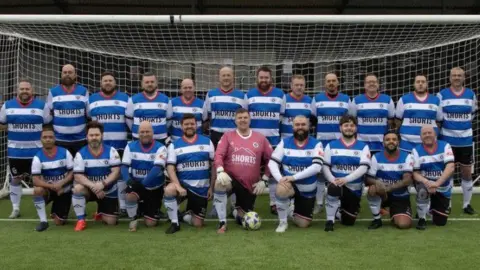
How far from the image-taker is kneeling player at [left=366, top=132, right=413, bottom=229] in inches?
180

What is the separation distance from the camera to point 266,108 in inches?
A: 208

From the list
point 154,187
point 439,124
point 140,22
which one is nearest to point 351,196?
point 439,124

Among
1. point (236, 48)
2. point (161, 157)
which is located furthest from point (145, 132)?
point (236, 48)

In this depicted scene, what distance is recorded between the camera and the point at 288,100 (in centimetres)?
541

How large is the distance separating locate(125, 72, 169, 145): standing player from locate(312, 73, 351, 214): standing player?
170cm

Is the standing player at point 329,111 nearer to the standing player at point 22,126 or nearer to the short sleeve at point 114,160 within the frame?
the short sleeve at point 114,160

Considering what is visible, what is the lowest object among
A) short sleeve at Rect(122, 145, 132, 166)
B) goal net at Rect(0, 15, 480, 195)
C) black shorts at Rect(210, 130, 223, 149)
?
short sleeve at Rect(122, 145, 132, 166)

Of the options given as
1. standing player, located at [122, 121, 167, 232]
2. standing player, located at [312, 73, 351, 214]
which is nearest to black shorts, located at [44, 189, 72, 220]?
standing player, located at [122, 121, 167, 232]

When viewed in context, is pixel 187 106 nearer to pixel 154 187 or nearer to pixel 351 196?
pixel 154 187

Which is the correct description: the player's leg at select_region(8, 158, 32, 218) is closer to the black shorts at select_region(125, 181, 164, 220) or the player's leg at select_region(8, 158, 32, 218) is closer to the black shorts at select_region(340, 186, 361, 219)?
the black shorts at select_region(125, 181, 164, 220)

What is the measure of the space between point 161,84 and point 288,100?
3.07 meters

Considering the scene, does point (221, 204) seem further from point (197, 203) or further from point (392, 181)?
point (392, 181)

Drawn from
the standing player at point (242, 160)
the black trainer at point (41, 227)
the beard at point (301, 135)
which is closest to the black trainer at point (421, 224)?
the beard at point (301, 135)

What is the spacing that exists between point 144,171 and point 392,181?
2.44 metres
